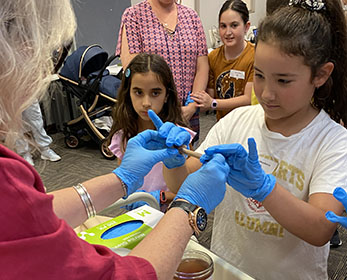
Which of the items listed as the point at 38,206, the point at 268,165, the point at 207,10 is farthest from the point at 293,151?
the point at 207,10

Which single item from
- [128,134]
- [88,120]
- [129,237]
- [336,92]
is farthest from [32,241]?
[88,120]

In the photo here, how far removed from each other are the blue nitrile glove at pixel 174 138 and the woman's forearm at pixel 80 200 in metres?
0.20

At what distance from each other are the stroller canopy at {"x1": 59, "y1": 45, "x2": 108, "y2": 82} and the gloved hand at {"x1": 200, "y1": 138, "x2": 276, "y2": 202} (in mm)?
2719

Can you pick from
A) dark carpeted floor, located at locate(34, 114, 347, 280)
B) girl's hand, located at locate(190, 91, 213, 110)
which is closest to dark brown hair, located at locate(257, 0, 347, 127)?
girl's hand, located at locate(190, 91, 213, 110)

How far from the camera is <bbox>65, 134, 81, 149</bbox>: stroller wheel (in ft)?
11.7

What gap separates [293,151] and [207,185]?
313mm

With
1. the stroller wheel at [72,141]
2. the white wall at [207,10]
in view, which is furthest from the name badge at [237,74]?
the white wall at [207,10]

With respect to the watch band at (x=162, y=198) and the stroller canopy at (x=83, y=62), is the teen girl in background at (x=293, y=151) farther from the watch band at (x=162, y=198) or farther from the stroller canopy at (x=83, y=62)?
the stroller canopy at (x=83, y=62)

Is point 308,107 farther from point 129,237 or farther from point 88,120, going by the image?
point 88,120

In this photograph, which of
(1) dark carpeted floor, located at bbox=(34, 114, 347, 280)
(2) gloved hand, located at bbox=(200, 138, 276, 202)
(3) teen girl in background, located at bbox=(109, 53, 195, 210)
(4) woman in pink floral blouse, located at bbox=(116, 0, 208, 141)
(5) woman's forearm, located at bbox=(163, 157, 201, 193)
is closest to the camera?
(2) gloved hand, located at bbox=(200, 138, 276, 202)

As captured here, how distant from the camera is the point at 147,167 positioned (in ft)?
3.45

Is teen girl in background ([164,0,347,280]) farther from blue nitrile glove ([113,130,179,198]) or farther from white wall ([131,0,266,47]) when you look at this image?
white wall ([131,0,266,47])

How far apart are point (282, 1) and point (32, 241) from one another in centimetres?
93

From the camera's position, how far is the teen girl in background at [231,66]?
196cm
